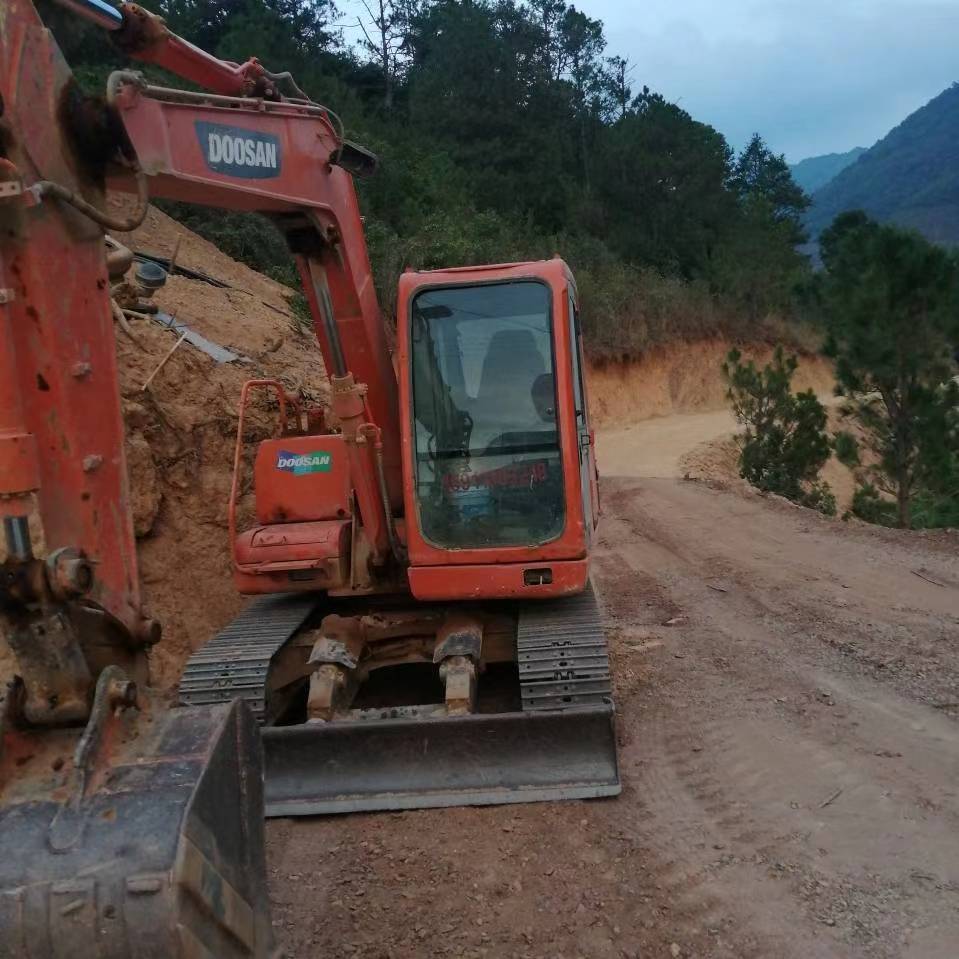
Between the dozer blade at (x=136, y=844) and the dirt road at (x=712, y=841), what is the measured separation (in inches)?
44.0

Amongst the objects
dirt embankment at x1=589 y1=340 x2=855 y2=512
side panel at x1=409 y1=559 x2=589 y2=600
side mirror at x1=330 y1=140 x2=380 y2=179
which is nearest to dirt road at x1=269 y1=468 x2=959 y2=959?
side panel at x1=409 y1=559 x2=589 y2=600

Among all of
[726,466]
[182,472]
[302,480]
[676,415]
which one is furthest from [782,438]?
[302,480]

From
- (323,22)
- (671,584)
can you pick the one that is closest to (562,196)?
(323,22)

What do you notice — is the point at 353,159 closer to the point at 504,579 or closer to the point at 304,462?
the point at 304,462

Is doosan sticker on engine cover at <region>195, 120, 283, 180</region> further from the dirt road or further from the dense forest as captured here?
the dense forest

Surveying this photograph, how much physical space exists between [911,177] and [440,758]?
134044mm

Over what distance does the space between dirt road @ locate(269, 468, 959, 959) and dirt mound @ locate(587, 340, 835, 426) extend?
20.2m

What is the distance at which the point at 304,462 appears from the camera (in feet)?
18.5

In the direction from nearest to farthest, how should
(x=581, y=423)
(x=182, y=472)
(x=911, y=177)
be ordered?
(x=581, y=423) → (x=182, y=472) → (x=911, y=177)

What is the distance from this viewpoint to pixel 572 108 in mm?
38656

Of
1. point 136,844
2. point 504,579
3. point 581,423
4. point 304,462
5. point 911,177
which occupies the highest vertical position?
point 911,177

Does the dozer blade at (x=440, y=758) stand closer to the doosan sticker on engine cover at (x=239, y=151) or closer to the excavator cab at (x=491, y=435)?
the excavator cab at (x=491, y=435)

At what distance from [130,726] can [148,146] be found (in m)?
1.91

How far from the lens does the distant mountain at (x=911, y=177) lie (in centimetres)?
10438
